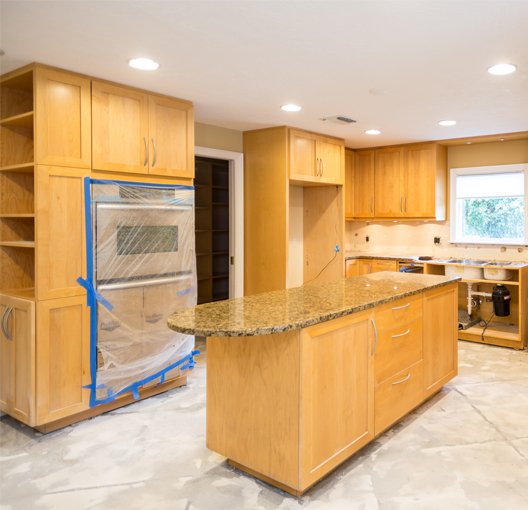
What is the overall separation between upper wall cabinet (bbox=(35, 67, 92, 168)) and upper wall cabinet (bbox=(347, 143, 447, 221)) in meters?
3.82

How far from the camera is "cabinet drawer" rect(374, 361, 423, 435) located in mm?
2527

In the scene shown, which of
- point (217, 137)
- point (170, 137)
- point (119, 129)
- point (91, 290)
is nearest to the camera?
point (91, 290)

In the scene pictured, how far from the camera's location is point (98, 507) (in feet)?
6.63

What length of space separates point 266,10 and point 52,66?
4.79ft

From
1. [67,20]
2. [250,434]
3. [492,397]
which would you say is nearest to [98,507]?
[250,434]

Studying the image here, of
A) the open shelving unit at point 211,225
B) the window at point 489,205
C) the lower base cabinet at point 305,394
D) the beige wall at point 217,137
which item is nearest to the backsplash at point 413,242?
the window at point 489,205

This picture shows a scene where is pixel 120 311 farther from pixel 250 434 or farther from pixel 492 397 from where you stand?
pixel 492 397

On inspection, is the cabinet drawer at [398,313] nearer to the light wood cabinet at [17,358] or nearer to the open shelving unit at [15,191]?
the light wood cabinet at [17,358]

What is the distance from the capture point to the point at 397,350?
8.75ft

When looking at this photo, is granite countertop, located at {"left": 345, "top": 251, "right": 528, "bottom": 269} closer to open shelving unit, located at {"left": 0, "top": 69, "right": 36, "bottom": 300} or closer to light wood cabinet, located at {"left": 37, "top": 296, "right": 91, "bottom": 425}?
light wood cabinet, located at {"left": 37, "top": 296, "right": 91, "bottom": 425}

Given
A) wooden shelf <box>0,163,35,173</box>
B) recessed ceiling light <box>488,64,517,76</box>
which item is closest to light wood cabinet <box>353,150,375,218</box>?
recessed ceiling light <box>488,64,517,76</box>

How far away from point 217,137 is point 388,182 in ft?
7.84

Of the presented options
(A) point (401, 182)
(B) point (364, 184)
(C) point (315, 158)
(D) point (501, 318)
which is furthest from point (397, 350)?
(B) point (364, 184)

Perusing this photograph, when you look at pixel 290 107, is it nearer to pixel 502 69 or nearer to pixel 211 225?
pixel 502 69
